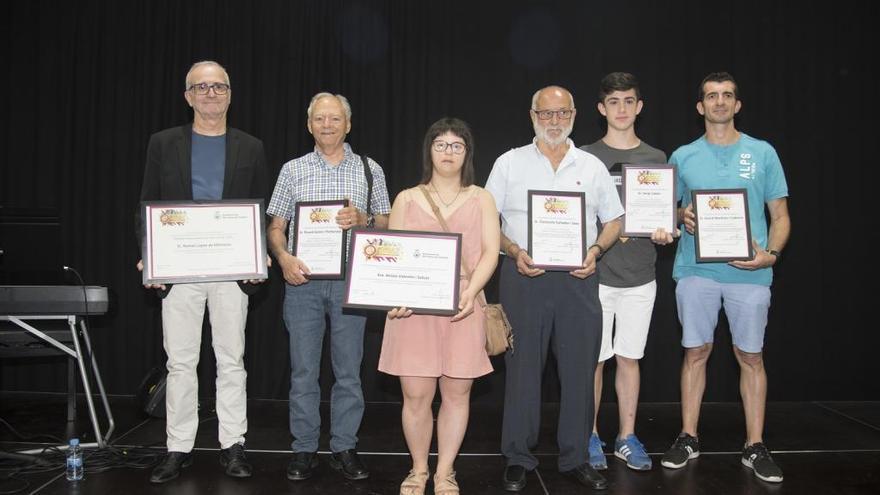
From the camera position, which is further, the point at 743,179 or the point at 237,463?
the point at 743,179

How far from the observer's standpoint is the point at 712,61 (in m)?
5.24

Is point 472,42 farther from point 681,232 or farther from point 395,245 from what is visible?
point 395,245

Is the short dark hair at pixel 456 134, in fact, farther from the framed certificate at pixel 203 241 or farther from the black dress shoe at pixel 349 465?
the black dress shoe at pixel 349 465

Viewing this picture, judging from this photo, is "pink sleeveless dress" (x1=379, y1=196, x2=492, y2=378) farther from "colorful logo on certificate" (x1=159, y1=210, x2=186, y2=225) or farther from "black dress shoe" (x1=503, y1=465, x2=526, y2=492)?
"colorful logo on certificate" (x1=159, y1=210, x2=186, y2=225)

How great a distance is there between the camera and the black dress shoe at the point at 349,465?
3240 mm

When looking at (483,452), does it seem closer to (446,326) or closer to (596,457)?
(596,457)

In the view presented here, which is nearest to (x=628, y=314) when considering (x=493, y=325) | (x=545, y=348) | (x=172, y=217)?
(x=545, y=348)

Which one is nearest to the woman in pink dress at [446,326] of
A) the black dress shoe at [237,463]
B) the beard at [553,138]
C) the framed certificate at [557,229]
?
the framed certificate at [557,229]

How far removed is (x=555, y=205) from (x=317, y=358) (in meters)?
1.40

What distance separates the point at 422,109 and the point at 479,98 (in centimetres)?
46

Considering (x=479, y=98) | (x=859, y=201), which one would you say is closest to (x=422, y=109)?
(x=479, y=98)

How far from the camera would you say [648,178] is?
340 centimetres

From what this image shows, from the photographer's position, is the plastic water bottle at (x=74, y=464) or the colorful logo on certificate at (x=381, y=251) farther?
the plastic water bottle at (x=74, y=464)

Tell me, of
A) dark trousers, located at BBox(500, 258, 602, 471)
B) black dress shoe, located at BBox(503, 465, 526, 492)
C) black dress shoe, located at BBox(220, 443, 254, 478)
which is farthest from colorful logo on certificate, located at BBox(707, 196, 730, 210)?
black dress shoe, located at BBox(220, 443, 254, 478)
